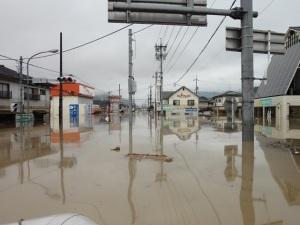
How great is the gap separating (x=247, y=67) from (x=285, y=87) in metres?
28.2

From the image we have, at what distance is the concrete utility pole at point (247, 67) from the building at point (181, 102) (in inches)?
2430

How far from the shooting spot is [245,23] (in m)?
10.7

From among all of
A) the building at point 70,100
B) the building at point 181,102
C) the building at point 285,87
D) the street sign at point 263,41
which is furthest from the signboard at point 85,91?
the street sign at point 263,41

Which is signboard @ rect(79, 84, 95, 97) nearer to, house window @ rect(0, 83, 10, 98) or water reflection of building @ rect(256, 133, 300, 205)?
house window @ rect(0, 83, 10, 98)

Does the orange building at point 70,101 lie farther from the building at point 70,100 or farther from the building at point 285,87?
the building at point 285,87

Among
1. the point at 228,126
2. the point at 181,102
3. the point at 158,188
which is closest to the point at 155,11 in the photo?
the point at 158,188

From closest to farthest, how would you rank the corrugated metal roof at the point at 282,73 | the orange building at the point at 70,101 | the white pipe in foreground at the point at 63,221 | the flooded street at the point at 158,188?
the white pipe in foreground at the point at 63,221 → the flooded street at the point at 158,188 → the corrugated metal roof at the point at 282,73 → the orange building at the point at 70,101

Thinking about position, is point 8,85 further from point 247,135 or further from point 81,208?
point 81,208

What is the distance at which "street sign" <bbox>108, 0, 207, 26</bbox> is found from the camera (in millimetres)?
10258

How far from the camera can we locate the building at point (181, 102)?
7331cm

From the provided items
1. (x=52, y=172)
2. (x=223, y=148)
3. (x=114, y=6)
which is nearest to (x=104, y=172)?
(x=52, y=172)

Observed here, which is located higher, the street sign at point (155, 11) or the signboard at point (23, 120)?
the street sign at point (155, 11)

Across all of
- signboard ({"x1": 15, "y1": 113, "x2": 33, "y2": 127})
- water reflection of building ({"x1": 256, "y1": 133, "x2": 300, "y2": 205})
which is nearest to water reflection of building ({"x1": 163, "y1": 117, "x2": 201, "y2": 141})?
water reflection of building ({"x1": 256, "y1": 133, "x2": 300, "y2": 205})

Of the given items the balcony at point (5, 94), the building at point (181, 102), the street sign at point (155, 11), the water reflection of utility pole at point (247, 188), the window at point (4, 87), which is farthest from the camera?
the building at point (181, 102)
